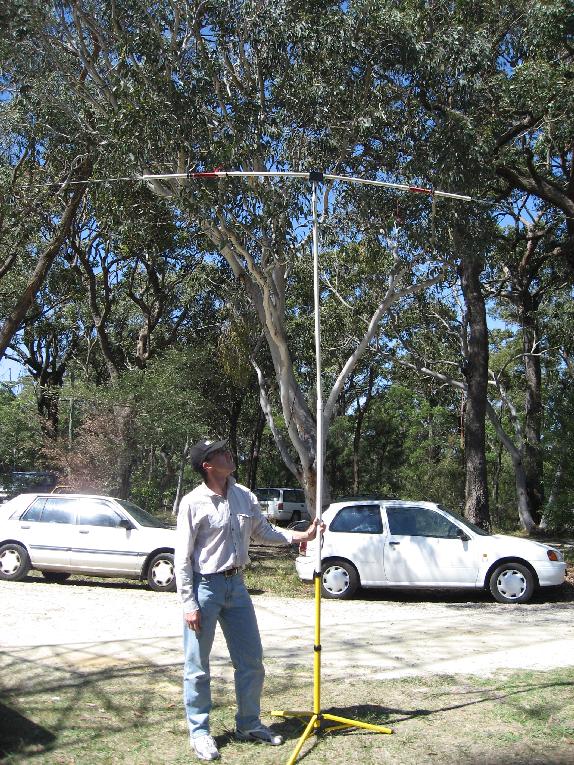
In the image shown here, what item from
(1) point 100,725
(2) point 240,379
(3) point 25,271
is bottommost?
(1) point 100,725

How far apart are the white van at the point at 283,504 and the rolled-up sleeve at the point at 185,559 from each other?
27006 millimetres

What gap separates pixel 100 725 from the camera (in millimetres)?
5312

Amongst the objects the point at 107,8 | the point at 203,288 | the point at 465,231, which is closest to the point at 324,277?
the point at 203,288

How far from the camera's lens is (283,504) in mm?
32406

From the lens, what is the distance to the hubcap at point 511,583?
11.6 meters

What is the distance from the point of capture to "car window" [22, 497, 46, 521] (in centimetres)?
1308

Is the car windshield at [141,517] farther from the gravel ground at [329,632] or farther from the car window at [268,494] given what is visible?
the car window at [268,494]

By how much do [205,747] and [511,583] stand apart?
25.8 feet

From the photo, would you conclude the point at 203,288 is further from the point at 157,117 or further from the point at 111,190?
the point at 157,117

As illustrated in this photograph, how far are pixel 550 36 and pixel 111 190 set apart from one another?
347 inches

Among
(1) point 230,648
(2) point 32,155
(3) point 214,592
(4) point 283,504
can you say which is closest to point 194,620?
(3) point 214,592

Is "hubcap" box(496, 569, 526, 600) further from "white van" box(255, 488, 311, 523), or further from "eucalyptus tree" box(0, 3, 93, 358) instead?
"white van" box(255, 488, 311, 523)

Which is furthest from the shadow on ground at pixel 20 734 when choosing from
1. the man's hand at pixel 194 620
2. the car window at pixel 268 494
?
the car window at pixel 268 494

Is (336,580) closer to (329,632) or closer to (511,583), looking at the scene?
(511,583)
